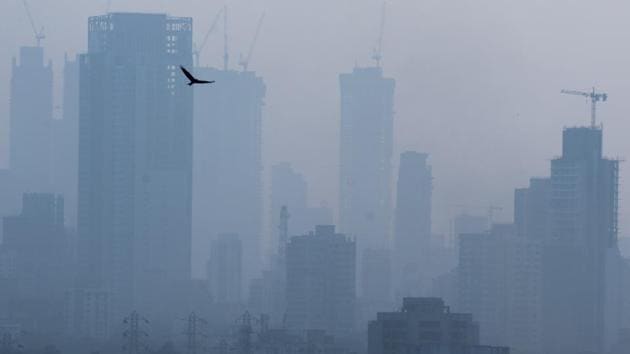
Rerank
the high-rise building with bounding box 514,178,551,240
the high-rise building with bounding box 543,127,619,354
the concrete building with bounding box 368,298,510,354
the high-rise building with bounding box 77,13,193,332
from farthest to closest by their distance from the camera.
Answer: the high-rise building with bounding box 77,13,193,332, the high-rise building with bounding box 514,178,551,240, the high-rise building with bounding box 543,127,619,354, the concrete building with bounding box 368,298,510,354

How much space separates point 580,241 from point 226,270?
2066cm

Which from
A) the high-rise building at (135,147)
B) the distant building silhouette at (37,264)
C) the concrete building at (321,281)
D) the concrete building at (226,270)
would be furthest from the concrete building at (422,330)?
the high-rise building at (135,147)

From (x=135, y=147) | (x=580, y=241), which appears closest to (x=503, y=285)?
(x=580, y=241)

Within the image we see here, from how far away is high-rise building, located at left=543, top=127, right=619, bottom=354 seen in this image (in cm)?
→ 8331

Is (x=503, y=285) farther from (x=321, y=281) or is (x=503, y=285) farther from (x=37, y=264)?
(x=37, y=264)

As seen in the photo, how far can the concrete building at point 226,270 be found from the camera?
96.5 m

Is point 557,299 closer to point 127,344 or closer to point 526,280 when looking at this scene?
point 526,280

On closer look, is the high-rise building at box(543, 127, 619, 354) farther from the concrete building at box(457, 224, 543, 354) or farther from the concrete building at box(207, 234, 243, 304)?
the concrete building at box(207, 234, 243, 304)

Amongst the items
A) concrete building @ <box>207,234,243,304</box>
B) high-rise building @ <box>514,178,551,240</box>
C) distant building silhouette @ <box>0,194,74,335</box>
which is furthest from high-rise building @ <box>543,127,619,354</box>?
distant building silhouette @ <box>0,194,74,335</box>

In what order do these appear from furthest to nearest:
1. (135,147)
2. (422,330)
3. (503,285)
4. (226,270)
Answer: (135,147) < (226,270) < (503,285) < (422,330)

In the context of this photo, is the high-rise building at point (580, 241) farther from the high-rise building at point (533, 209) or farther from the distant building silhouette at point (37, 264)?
the distant building silhouette at point (37, 264)

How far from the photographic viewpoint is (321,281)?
92.4 m

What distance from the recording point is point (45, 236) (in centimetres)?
10812

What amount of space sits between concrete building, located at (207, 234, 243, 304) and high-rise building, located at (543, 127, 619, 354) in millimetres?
14117
